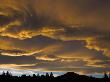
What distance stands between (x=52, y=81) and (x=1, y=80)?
19.0m

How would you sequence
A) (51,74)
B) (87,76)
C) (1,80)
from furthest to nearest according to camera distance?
1. (87,76)
2. (51,74)
3. (1,80)

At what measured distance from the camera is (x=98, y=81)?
539ft

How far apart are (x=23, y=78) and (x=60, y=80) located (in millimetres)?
14094

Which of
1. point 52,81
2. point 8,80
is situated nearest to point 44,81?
point 52,81

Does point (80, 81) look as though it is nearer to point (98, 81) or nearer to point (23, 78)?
point (98, 81)

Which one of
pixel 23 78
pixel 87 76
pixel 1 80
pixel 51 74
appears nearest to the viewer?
pixel 1 80

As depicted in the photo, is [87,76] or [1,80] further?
[87,76]

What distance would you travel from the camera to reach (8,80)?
137 m

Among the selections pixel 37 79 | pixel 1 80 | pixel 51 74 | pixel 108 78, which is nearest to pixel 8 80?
pixel 1 80

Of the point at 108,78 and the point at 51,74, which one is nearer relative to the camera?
the point at 51,74

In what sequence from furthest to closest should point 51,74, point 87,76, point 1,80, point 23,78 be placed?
point 87,76 < point 51,74 < point 23,78 < point 1,80

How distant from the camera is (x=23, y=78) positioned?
144500mm

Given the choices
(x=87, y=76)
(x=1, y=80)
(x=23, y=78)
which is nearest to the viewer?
(x=1, y=80)

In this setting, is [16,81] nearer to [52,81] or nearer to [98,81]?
[52,81]
